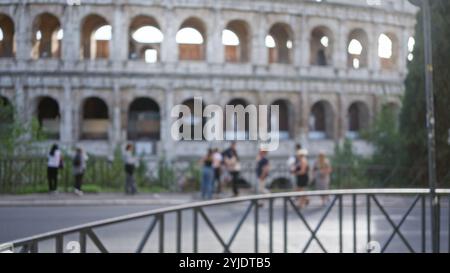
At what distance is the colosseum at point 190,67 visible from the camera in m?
19.5

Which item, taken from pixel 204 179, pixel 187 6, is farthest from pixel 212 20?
pixel 204 179

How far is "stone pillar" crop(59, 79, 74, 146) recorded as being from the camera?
19.7 metres

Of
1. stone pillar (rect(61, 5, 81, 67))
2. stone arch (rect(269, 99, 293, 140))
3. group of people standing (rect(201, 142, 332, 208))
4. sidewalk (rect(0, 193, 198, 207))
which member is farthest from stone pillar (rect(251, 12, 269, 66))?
sidewalk (rect(0, 193, 198, 207))

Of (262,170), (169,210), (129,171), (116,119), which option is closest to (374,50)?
(116,119)

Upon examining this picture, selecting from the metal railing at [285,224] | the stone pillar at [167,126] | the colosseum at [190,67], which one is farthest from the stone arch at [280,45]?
the metal railing at [285,224]

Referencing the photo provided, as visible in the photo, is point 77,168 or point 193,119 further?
point 77,168

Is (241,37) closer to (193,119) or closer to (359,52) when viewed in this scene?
(359,52)

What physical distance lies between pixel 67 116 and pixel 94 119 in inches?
76.3

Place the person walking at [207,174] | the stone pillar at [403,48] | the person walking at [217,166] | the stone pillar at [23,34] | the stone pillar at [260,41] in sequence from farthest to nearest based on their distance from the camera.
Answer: the stone pillar at [403,48], the stone pillar at [260,41], the stone pillar at [23,34], the person walking at [217,166], the person walking at [207,174]

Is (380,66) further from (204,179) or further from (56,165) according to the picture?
(56,165)

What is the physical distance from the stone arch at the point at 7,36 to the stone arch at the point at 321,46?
494 inches

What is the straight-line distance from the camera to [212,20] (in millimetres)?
20375

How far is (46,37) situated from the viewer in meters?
21.0

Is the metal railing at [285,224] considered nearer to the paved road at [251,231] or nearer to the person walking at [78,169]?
the paved road at [251,231]
